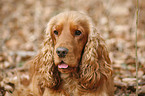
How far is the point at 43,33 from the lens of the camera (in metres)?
3.38

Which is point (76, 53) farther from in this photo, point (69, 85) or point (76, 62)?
point (69, 85)

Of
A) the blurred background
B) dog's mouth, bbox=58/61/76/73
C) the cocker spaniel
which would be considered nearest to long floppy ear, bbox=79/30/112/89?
the cocker spaniel

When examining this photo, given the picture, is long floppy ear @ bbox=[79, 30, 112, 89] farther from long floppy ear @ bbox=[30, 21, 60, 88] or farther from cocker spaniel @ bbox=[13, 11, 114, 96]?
long floppy ear @ bbox=[30, 21, 60, 88]

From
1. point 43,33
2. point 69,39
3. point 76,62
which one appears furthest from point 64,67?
point 43,33

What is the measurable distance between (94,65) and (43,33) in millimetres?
1100

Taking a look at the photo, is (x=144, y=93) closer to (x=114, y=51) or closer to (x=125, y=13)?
(x=114, y=51)

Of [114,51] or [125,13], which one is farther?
[125,13]

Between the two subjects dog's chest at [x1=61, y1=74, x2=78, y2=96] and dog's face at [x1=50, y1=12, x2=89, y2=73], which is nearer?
dog's face at [x1=50, y1=12, x2=89, y2=73]

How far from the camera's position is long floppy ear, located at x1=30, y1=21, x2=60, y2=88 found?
3000 millimetres

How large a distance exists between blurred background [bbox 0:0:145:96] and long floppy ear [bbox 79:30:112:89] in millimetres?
804

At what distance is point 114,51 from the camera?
232 inches

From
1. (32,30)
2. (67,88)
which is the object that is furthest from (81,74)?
(32,30)

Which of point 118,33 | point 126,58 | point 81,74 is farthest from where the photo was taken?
point 118,33

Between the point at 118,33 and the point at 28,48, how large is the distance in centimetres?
341
